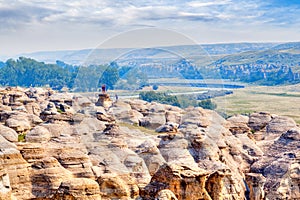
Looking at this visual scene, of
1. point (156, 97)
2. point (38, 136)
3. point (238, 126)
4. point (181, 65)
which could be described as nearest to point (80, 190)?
point (38, 136)

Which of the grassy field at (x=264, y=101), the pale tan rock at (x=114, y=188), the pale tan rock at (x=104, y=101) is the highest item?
the pale tan rock at (x=114, y=188)

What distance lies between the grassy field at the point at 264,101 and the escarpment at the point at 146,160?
130 feet

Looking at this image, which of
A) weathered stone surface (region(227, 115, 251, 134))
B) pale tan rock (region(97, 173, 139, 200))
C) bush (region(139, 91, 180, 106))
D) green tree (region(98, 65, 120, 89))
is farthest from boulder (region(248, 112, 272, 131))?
green tree (region(98, 65, 120, 89))

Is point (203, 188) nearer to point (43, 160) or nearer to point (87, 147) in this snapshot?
point (43, 160)

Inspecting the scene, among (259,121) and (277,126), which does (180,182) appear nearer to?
(277,126)

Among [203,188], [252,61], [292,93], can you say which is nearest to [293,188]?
[203,188]

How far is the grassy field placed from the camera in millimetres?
84188

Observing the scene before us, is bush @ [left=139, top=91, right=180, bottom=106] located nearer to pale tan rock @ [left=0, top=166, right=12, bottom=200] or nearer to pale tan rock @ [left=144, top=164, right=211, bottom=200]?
pale tan rock @ [left=144, top=164, right=211, bottom=200]

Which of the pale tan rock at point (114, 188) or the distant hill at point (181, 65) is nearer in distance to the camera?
the pale tan rock at point (114, 188)

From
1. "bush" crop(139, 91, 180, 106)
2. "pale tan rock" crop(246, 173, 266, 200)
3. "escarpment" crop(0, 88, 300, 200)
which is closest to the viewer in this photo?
"escarpment" crop(0, 88, 300, 200)

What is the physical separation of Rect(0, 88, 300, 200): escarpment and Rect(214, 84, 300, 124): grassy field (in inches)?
1563

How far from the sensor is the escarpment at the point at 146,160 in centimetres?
1927

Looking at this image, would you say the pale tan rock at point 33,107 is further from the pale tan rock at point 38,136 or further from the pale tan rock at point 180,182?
the pale tan rock at point 180,182

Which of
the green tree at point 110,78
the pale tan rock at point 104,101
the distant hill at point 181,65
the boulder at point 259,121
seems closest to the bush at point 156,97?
the distant hill at point 181,65
